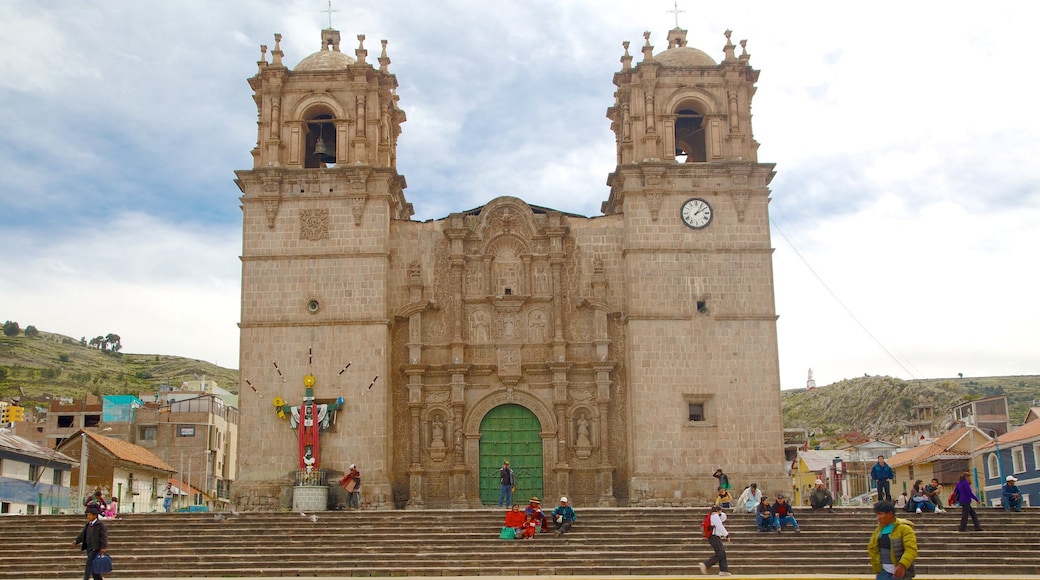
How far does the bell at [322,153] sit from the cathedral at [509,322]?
136 mm

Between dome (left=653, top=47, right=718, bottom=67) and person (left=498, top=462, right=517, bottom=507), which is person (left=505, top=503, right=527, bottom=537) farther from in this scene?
dome (left=653, top=47, right=718, bottom=67)

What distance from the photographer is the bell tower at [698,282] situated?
2777cm

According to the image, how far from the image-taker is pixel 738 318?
28609 millimetres

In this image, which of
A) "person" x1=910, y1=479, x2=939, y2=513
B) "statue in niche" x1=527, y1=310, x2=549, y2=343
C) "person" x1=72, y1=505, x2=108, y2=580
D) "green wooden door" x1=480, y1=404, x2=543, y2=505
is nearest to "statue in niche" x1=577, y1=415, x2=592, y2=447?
"green wooden door" x1=480, y1=404, x2=543, y2=505

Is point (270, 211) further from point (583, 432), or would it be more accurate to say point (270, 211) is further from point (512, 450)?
point (583, 432)

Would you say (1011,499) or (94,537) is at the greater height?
(94,537)

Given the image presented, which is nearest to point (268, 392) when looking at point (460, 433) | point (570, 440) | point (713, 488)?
point (460, 433)

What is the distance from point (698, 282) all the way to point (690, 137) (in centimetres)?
632

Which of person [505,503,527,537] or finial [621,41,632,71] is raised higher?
finial [621,41,632,71]

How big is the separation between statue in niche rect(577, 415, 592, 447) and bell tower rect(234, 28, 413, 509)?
5.25 metres

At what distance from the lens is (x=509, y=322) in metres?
29.2

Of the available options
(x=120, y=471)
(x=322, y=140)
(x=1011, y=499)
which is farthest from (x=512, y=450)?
(x=120, y=471)

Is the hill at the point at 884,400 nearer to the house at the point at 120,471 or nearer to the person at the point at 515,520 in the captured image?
the house at the point at 120,471

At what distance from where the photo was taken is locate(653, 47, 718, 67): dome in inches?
1218
